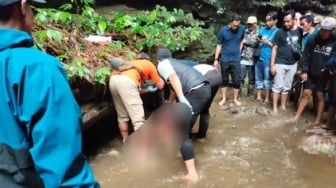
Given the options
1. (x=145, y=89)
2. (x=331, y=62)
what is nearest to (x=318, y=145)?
(x=331, y=62)

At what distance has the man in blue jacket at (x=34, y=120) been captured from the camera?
1291mm

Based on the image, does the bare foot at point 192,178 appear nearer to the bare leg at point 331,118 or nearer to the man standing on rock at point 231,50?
the bare leg at point 331,118

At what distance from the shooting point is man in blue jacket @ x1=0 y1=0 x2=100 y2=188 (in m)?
1.29

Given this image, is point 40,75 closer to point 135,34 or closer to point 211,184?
point 211,184

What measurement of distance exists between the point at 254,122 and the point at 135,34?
2684 mm

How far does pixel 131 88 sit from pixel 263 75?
3.59 meters

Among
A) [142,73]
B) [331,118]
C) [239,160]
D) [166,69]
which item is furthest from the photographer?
[331,118]

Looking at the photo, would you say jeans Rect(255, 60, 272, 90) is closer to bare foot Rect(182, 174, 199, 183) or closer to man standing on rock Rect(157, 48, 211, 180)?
man standing on rock Rect(157, 48, 211, 180)

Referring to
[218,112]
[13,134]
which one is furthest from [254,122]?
[13,134]

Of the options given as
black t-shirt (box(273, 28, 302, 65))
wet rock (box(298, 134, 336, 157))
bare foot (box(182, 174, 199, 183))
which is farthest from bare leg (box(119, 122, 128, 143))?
black t-shirt (box(273, 28, 302, 65))

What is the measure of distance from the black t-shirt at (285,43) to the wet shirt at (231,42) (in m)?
0.75

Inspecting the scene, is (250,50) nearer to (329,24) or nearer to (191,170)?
(329,24)

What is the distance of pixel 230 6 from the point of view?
32.8 ft

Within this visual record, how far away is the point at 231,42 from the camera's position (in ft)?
24.9
